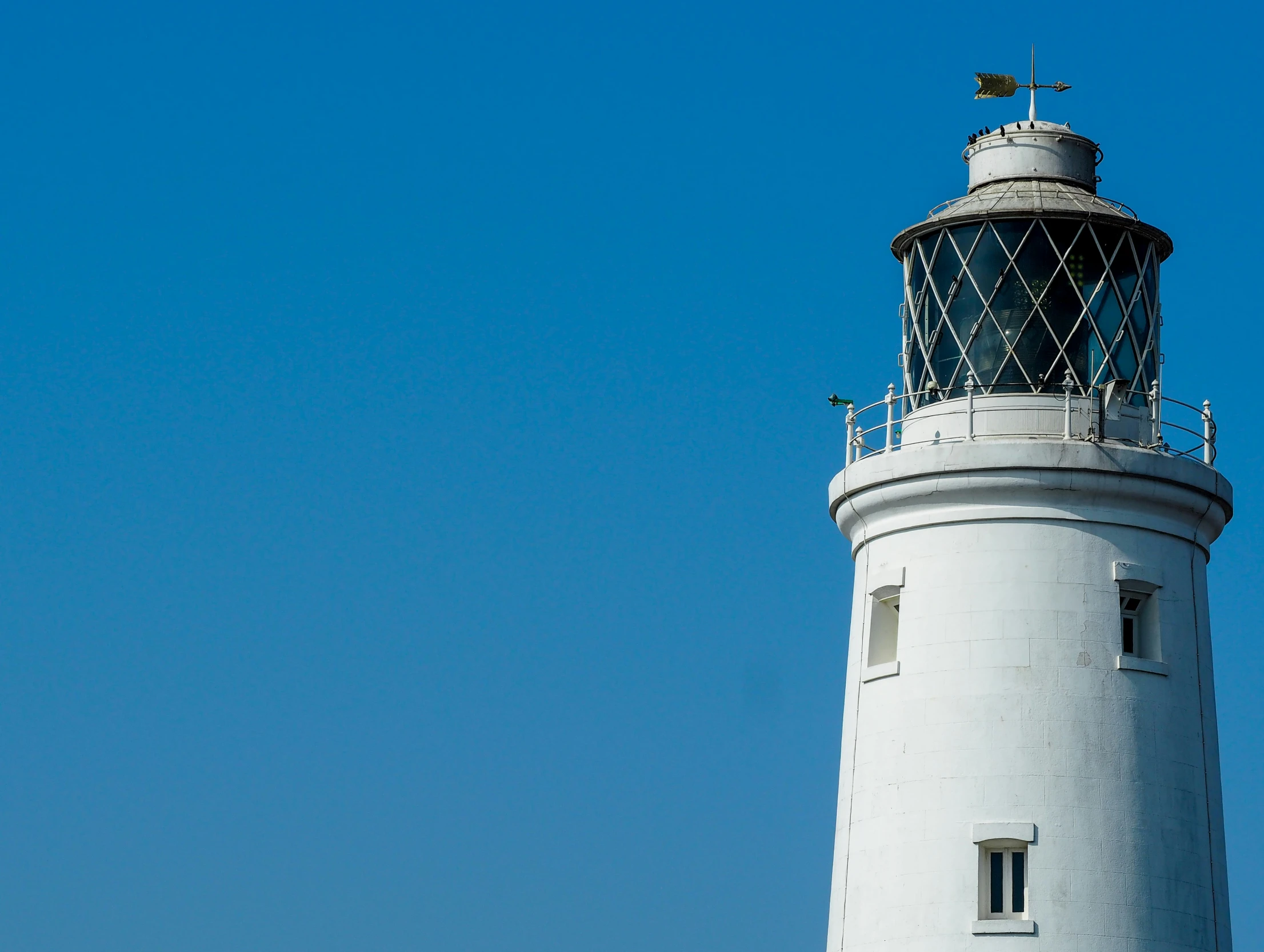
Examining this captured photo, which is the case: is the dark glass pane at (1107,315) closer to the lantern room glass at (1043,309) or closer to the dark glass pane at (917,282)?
the lantern room glass at (1043,309)

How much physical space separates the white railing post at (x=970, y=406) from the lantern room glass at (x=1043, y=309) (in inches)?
2.3

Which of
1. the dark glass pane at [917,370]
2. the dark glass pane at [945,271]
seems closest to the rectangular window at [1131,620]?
the dark glass pane at [917,370]

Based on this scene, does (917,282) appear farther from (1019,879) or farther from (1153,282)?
(1019,879)

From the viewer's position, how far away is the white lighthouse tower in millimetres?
25141

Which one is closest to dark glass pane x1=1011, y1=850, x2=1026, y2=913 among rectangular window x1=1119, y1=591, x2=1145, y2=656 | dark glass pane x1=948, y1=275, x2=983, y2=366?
rectangular window x1=1119, y1=591, x2=1145, y2=656

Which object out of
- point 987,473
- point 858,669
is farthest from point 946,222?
point 858,669

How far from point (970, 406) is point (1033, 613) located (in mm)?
2716

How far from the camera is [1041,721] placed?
2539 centimetres

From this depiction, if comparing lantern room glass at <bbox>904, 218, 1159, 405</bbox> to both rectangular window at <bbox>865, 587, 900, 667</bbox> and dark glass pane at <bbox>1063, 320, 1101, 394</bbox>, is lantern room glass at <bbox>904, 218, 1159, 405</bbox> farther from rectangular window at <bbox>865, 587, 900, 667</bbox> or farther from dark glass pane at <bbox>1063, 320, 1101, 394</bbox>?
rectangular window at <bbox>865, 587, 900, 667</bbox>

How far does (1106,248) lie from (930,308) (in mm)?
2333

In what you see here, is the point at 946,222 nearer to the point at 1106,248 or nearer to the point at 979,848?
the point at 1106,248

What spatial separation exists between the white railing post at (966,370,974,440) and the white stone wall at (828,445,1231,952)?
1.43ft

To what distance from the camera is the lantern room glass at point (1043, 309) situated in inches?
1053

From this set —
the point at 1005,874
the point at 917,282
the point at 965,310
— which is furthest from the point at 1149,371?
the point at 1005,874
